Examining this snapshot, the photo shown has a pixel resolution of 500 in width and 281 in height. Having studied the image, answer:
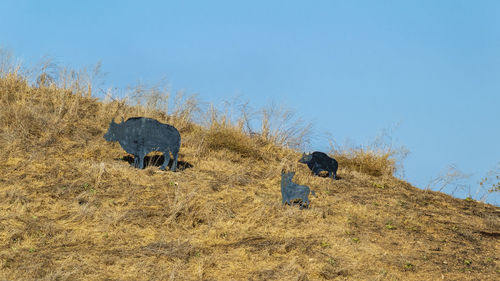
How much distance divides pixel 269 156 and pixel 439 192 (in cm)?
445

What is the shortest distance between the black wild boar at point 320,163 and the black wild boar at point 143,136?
3316 millimetres

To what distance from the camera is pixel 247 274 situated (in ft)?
24.0

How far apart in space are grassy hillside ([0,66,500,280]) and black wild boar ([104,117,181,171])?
1.52ft

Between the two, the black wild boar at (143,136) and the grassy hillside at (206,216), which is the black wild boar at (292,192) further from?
the black wild boar at (143,136)

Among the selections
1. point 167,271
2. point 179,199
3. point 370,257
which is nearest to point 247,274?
point 167,271

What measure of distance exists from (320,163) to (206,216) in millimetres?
4209

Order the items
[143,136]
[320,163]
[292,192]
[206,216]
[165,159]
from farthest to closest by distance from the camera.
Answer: [320,163] → [165,159] → [143,136] → [292,192] → [206,216]

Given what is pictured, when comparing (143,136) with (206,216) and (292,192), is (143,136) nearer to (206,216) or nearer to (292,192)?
(206,216)

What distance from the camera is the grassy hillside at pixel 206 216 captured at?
24.9ft

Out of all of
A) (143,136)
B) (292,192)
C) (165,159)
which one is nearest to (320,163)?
(292,192)

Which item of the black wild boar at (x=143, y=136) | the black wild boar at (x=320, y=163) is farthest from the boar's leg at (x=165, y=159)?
the black wild boar at (x=320, y=163)

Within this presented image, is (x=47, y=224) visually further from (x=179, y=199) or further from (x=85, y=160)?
(x=85, y=160)

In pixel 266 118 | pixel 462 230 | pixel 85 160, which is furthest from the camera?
pixel 266 118

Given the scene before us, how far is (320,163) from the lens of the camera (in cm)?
1262
